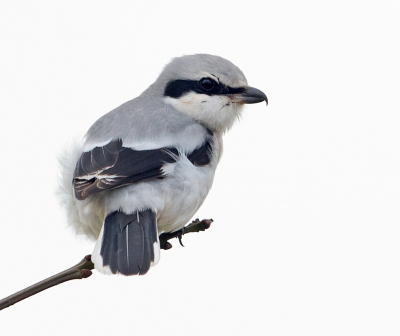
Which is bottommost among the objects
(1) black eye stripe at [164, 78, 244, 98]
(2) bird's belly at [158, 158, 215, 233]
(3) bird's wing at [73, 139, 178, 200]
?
(2) bird's belly at [158, 158, 215, 233]

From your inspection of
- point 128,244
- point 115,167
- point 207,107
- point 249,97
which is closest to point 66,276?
point 128,244

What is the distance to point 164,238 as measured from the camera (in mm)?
3125

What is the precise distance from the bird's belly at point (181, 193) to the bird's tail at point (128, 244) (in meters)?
0.18

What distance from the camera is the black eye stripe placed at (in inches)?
128

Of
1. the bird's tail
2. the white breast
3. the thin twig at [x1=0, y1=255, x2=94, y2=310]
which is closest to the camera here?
the thin twig at [x1=0, y1=255, x2=94, y2=310]

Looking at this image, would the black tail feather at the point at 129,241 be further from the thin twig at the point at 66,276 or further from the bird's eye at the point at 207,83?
the bird's eye at the point at 207,83

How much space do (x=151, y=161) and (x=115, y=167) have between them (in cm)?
20

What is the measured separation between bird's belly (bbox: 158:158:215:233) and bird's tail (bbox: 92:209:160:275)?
18 centimetres

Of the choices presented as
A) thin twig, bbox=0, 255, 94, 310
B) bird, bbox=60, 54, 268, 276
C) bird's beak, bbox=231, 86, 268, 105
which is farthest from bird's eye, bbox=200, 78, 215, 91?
thin twig, bbox=0, 255, 94, 310

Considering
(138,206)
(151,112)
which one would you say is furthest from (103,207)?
(151,112)

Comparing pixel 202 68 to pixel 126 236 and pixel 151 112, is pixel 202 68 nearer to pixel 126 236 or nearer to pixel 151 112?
pixel 151 112

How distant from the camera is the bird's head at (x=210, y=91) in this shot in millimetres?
3234

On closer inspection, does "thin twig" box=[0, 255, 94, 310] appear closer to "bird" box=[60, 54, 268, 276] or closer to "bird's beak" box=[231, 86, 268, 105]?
"bird" box=[60, 54, 268, 276]

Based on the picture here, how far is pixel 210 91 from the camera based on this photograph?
3.25 m
